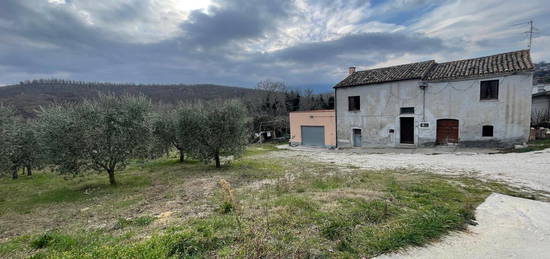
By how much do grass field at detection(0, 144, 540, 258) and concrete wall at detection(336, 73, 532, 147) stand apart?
1130 centimetres

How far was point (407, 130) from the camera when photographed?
1939cm

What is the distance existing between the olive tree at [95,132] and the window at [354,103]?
1773 cm

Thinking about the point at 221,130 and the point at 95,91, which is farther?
the point at 95,91

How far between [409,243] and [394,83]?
18.6 meters

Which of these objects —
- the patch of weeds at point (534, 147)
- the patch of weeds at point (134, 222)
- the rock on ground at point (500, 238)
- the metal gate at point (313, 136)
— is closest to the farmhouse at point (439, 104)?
the patch of weeds at point (534, 147)

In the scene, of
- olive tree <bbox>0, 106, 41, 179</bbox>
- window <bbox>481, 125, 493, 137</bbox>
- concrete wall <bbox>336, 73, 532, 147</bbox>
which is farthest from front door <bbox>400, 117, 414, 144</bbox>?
olive tree <bbox>0, 106, 41, 179</bbox>

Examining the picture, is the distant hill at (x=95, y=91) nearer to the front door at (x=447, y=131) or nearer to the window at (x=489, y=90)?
the front door at (x=447, y=131)

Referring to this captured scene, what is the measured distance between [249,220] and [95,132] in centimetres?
828

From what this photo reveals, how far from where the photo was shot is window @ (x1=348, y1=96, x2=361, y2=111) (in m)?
22.0

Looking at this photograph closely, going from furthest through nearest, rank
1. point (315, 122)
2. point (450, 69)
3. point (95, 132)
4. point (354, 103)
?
1. point (315, 122)
2. point (354, 103)
3. point (450, 69)
4. point (95, 132)

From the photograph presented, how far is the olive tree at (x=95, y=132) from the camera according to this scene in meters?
8.85

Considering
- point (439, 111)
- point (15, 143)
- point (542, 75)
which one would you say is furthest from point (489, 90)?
point (542, 75)

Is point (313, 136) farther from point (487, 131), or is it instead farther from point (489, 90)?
point (489, 90)

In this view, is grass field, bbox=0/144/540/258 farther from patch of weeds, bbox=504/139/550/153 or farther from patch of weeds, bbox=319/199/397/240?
patch of weeds, bbox=504/139/550/153
